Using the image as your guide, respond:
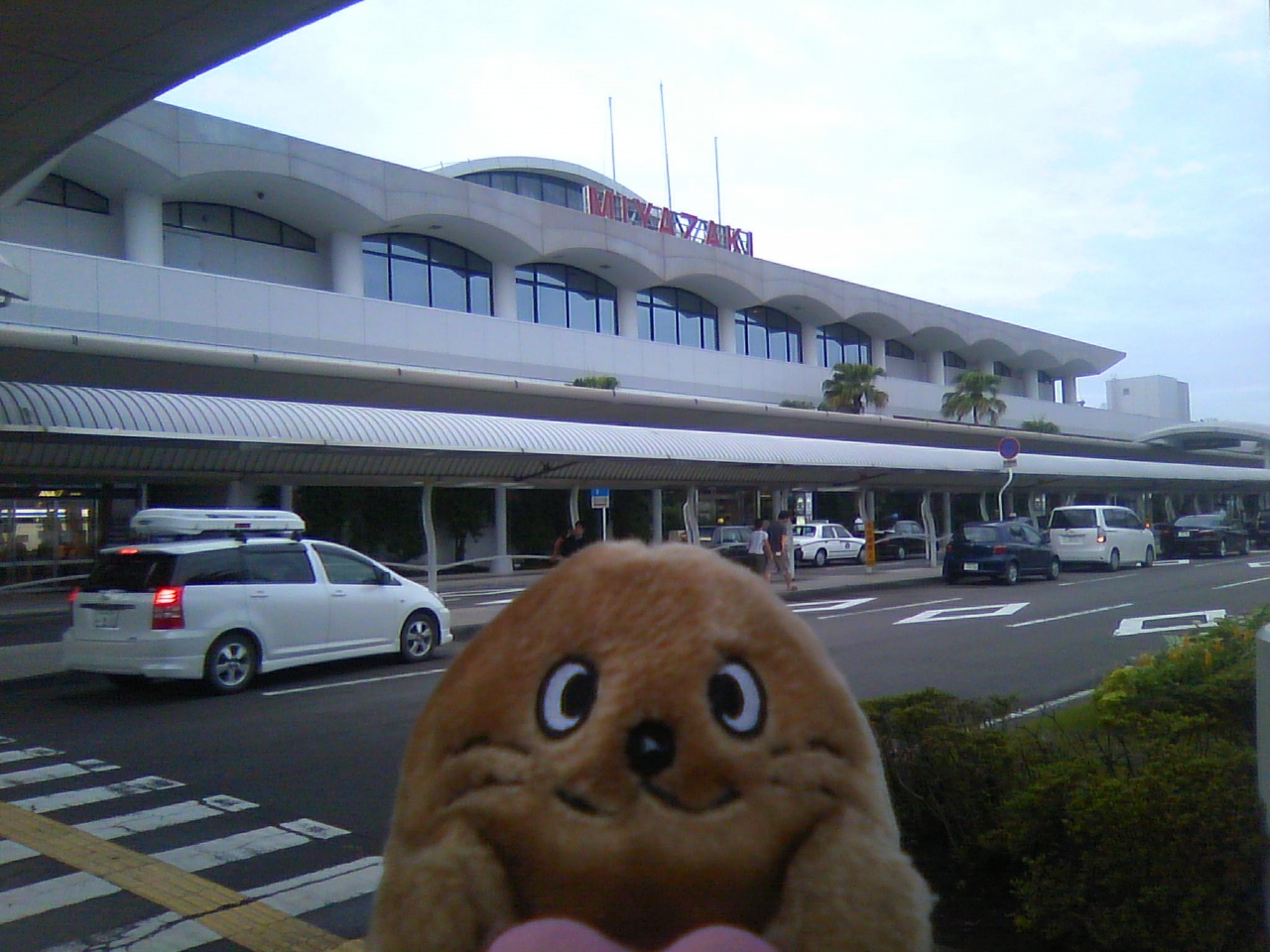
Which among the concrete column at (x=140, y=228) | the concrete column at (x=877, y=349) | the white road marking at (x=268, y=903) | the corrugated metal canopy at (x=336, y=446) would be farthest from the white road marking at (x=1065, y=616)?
the concrete column at (x=877, y=349)

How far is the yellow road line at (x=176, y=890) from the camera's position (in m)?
4.76

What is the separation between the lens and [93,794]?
7363 mm

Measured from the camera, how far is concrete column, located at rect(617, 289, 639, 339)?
39562 millimetres

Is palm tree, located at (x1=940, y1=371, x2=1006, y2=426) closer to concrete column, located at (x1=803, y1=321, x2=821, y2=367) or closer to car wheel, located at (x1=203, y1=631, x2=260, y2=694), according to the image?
concrete column, located at (x1=803, y1=321, x2=821, y2=367)

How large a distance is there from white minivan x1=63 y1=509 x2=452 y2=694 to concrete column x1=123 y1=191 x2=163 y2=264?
17270mm

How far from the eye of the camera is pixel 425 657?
13.8 meters

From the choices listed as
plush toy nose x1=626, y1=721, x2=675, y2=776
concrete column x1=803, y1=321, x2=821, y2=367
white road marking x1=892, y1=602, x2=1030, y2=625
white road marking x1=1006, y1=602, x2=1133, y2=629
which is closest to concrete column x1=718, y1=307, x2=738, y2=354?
concrete column x1=803, y1=321, x2=821, y2=367

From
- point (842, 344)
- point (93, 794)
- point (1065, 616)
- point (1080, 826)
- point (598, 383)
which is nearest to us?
point (1080, 826)

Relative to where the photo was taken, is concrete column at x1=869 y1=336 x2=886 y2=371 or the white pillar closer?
concrete column at x1=869 y1=336 x2=886 y2=371

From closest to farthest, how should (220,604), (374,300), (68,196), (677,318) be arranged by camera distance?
(220,604)
(68,196)
(374,300)
(677,318)

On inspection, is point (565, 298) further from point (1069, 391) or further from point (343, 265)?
point (1069, 391)

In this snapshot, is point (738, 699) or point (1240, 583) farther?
point (1240, 583)

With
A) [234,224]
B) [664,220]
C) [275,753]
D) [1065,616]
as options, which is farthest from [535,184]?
[275,753]

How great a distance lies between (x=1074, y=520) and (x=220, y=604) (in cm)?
2336
